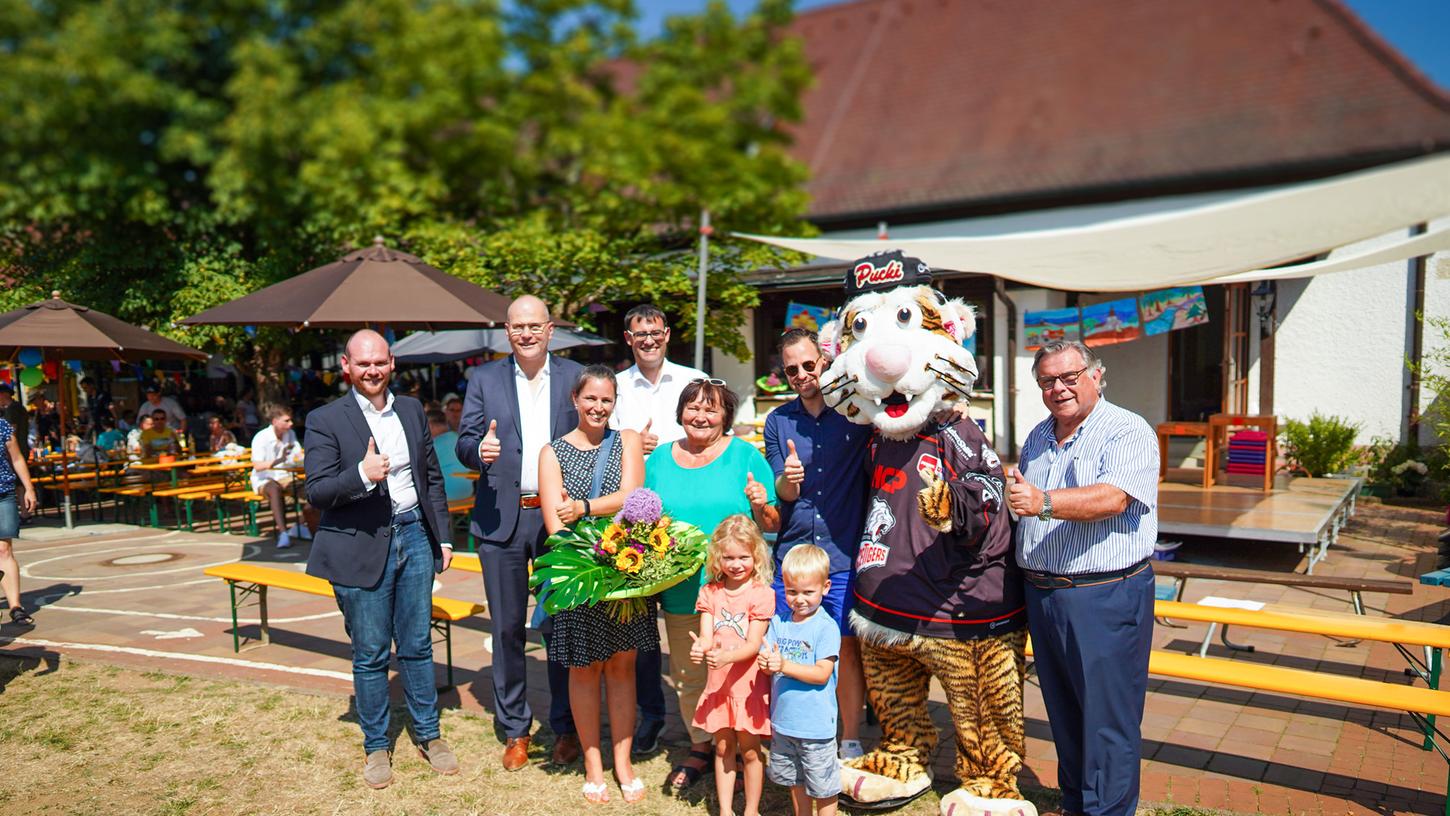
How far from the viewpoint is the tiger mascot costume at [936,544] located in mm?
2814

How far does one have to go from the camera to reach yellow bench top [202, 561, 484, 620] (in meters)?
4.43

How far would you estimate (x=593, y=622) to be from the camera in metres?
3.21

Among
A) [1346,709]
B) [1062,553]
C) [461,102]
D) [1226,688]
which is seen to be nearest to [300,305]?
[461,102]

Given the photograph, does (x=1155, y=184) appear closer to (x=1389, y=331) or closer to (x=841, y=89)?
(x=841, y=89)

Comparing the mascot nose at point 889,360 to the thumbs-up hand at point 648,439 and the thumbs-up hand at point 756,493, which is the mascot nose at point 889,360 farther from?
the thumbs-up hand at point 648,439

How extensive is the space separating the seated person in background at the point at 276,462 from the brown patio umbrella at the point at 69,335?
152 centimetres

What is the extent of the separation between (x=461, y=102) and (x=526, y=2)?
1.27 m

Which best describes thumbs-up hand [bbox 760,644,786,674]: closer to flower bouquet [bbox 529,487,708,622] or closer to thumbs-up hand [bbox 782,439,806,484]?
flower bouquet [bbox 529,487,708,622]

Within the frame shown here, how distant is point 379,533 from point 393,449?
336 mm

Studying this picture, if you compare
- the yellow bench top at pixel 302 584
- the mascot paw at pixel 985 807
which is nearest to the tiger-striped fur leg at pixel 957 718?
the mascot paw at pixel 985 807

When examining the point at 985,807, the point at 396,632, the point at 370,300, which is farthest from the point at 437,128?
the point at 985,807

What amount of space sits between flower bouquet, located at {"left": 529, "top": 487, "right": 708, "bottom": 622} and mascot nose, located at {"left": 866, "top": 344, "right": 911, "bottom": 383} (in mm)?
882

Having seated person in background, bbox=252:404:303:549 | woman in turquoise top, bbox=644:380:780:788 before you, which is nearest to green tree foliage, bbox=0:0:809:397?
woman in turquoise top, bbox=644:380:780:788

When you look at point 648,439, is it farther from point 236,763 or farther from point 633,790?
point 236,763
